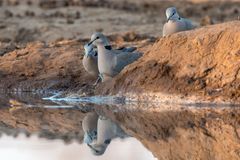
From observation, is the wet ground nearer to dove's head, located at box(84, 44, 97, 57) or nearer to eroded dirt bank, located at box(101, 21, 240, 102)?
eroded dirt bank, located at box(101, 21, 240, 102)

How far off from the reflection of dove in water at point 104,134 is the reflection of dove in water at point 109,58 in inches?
79.1

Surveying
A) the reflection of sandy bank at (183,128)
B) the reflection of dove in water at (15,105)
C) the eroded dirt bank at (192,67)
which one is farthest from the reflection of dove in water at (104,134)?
the reflection of dove in water at (15,105)

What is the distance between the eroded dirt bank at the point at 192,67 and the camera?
1320 cm

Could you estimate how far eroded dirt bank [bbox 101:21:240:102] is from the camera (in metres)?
13.2

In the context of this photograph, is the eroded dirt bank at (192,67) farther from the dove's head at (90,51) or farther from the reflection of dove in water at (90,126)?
the reflection of dove in water at (90,126)

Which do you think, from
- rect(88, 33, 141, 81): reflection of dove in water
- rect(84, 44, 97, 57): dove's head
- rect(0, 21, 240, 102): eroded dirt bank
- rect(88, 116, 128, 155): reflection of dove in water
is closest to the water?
rect(88, 116, 128, 155): reflection of dove in water

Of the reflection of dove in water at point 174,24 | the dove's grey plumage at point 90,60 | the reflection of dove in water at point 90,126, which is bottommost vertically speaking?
the reflection of dove in water at point 90,126

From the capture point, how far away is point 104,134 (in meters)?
11.3

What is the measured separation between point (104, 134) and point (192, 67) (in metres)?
2.69

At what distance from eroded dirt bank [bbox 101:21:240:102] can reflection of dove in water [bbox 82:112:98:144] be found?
1174 millimetres

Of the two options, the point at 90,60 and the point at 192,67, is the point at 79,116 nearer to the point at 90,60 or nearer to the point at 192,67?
the point at 192,67

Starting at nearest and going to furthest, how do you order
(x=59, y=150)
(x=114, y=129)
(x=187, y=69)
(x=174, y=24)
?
(x=59, y=150) < (x=114, y=129) < (x=187, y=69) < (x=174, y=24)

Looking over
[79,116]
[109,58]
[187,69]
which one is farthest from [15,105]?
[187,69]

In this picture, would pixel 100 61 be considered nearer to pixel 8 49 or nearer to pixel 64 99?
pixel 64 99
